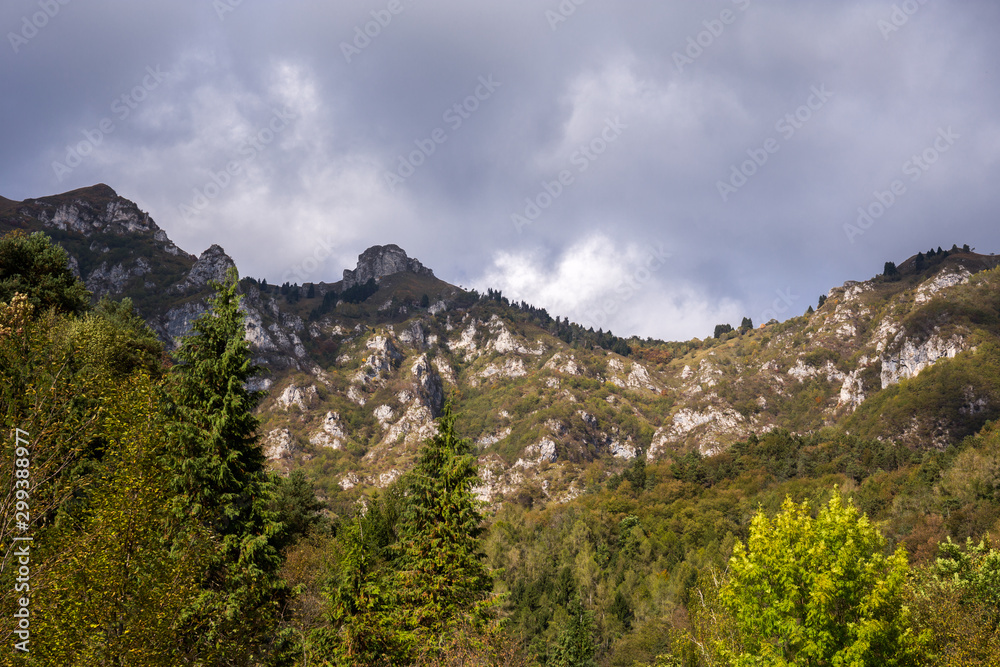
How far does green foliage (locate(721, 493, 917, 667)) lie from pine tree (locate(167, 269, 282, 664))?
15.7 metres

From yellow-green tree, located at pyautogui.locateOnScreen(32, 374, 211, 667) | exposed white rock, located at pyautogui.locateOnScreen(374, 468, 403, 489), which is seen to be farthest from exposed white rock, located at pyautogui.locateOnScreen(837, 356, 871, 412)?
yellow-green tree, located at pyautogui.locateOnScreen(32, 374, 211, 667)

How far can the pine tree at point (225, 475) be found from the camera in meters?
14.7

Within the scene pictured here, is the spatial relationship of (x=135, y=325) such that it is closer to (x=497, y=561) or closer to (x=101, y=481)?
(x=101, y=481)

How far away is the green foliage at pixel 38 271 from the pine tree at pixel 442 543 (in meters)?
31.0

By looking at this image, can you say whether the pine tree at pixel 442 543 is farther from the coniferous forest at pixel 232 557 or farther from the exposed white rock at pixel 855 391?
the exposed white rock at pixel 855 391

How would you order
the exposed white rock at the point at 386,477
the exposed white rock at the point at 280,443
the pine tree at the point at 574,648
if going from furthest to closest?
1. the exposed white rock at the point at 280,443
2. the exposed white rock at the point at 386,477
3. the pine tree at the point at 574,648

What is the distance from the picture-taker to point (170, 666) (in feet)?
32.8

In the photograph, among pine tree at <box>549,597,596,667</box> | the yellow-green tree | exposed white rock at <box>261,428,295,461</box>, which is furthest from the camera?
exposed white rock at <box>261,428,295,461</box>

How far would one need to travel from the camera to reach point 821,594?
14961mm

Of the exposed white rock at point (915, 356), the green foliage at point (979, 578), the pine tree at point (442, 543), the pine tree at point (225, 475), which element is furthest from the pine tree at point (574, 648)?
the exposed white rock at point (915, 356)

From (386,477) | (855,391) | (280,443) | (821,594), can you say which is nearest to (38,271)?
(821,594)

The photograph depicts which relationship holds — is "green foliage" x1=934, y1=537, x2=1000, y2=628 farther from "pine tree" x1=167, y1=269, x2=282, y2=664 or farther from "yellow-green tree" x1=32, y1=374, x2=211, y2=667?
"yellow-green tree" x1=32, y1=374, x2=211, y2=667

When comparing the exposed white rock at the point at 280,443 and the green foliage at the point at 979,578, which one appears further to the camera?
the exposed white rock at the point at 280,443

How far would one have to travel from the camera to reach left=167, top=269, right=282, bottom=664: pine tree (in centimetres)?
1468
